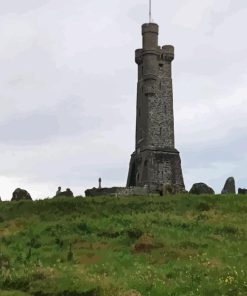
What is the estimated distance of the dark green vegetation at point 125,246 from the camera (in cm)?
2055

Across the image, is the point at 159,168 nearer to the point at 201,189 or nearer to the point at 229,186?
the point at 229,186

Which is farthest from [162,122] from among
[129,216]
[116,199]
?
[129,216]

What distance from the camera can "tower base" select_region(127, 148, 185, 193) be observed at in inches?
3174

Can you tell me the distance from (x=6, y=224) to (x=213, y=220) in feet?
46.2

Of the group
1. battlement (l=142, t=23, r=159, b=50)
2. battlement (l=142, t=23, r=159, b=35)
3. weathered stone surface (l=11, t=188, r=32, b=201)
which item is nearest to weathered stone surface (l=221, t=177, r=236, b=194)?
weathered stone surface (l=11, t=188, r=32, b=201)

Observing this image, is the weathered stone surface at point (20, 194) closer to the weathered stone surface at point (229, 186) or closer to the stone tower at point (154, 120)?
the weathered stone surface at point (229, 186)

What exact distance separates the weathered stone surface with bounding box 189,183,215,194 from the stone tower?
78.9ft

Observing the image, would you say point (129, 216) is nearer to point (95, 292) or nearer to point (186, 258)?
point (186, 258)

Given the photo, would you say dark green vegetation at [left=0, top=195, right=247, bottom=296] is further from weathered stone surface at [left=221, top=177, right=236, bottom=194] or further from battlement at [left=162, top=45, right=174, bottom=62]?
battlement at [left=162, top=45, right=174, bottom=62]

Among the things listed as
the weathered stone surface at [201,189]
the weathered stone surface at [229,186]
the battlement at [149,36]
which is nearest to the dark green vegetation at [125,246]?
the weathered stone surface at [201,189]

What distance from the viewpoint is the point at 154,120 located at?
84250 mm

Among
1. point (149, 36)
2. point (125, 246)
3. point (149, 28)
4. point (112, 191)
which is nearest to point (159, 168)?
point (149, 36)

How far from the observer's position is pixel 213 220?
37562 mm

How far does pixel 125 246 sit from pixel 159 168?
5159cm
